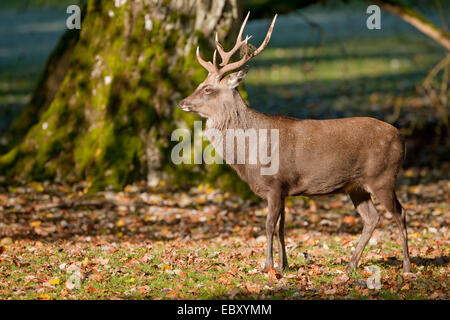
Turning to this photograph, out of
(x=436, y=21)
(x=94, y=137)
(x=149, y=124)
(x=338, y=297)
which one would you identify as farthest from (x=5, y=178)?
(x=436, y=21)

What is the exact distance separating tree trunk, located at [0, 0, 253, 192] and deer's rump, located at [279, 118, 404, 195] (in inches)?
152

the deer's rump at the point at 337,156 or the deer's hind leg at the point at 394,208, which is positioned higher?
the deer's rump at the point at 337,156

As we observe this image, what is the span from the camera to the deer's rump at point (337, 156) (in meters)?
Result: 7.69

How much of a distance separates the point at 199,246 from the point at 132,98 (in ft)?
11.1

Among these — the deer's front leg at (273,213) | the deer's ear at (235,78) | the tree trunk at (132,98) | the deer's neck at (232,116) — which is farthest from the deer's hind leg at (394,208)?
the tree trunk at (132,98)

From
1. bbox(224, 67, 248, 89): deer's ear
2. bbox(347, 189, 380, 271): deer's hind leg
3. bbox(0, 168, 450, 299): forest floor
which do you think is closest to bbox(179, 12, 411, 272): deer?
bbox(224, 67, 248, 89): deer's ear

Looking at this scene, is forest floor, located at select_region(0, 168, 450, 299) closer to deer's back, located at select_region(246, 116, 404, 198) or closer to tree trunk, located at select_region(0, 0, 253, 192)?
tree trunk, located at select_region(0, 0, 253, 192)

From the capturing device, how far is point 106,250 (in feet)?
29.0

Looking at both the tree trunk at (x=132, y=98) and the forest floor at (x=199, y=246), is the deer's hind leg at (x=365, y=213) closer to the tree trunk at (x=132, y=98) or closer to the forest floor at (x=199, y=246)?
the forest floor at (x=199, y=246)

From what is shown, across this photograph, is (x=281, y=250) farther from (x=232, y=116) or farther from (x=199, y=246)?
(x=199, y=246)

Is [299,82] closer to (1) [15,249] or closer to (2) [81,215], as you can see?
(2) [81,215]

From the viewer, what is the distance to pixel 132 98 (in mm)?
11773

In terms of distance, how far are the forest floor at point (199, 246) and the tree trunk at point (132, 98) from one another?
0.33m

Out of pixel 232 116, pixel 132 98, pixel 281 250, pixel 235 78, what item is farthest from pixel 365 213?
pixel 132 98
